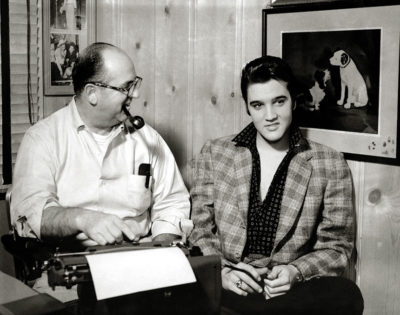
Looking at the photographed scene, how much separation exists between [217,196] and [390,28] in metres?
0.86

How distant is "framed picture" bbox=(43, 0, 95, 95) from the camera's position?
2.48 m

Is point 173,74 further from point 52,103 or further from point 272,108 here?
point 272,108

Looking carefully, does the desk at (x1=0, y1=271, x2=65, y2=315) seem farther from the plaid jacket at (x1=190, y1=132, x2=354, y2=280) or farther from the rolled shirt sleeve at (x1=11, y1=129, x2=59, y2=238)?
the plaid jacket at (x1=190, y1=132, x2=354, y2=280)

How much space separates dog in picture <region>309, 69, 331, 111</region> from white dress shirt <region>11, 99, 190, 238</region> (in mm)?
645

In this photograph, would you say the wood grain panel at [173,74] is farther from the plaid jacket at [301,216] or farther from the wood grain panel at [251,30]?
the plaid jacket at [301,216]

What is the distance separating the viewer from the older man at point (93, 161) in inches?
81.7

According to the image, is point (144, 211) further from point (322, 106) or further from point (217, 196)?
point (322, 106)

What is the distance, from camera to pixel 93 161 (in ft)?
7.27

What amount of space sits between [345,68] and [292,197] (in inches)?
20.5

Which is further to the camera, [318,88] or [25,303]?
[318,88]

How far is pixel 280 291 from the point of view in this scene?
1934mm

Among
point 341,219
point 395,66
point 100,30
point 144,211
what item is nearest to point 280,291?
point 341,219

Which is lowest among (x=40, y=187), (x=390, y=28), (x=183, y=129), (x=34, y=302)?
(x=34, y=302)

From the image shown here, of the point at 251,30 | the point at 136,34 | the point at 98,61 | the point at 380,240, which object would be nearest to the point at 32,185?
the point at 98,61
